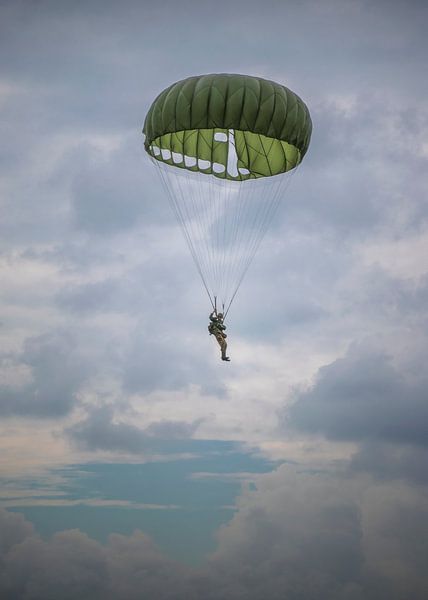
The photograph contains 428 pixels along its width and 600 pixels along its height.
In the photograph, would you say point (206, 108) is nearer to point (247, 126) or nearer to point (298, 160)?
point (247, 126)

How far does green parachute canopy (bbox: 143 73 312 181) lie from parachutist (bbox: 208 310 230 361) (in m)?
8.05

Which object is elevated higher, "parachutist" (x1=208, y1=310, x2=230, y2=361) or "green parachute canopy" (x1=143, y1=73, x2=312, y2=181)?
"green parachute canopy" (x1=143, y1=73, x2=312, y2=181)

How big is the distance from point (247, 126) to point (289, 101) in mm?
2753

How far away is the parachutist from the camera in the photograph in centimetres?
5225

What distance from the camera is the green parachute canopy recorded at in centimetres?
5025

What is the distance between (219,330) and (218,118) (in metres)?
10.2

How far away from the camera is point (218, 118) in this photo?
5028 cm

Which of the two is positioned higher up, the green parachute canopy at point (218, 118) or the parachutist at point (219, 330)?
the green parachute canopy at point (218, 118)

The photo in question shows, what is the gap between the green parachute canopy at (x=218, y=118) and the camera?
5025 centimetres

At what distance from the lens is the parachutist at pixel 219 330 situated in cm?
5225

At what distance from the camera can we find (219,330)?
52.2 meters

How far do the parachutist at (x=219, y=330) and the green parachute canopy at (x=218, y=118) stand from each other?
26.4 ft

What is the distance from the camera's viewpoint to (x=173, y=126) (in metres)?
51.1

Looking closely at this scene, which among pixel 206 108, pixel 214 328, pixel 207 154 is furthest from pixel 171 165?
pixel 214 328
